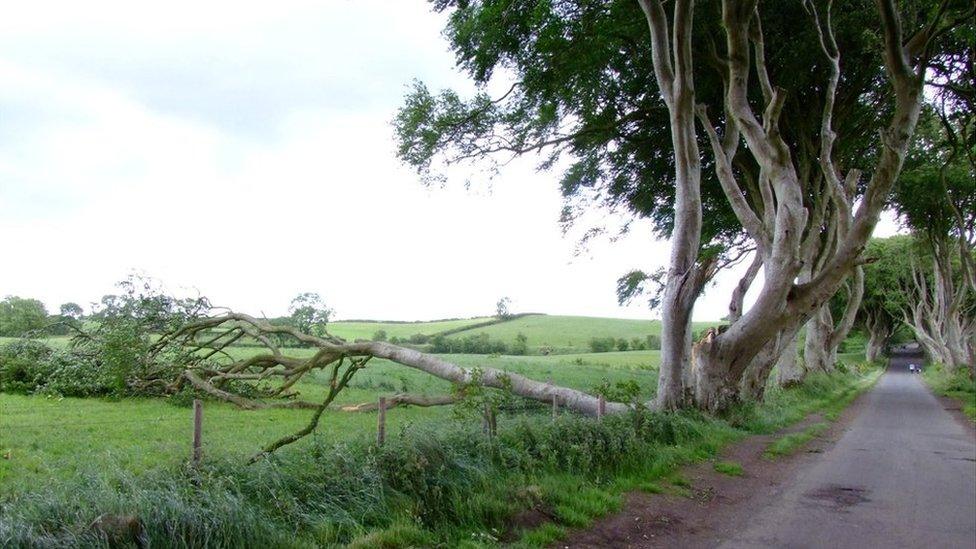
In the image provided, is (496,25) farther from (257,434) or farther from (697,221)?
(257,434)

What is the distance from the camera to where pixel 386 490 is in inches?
234

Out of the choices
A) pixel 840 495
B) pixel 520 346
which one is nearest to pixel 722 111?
pixel 840 495

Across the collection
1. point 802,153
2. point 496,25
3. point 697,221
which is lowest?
point 697,221

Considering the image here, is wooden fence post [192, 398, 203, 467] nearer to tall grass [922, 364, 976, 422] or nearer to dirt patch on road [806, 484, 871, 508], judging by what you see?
dirt patch on road [806, 484, 871, 508]

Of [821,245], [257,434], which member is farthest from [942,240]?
[257,434]

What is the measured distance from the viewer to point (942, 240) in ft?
91.9

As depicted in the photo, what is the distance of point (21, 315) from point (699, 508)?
1770 centimetres

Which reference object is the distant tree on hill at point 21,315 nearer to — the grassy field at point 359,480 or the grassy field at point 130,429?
the grassy field at point 130,429

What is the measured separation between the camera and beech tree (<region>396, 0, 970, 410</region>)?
38.6 ft

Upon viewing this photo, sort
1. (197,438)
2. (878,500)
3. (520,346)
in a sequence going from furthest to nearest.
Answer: (520,346) → (878,500) → (197,438)

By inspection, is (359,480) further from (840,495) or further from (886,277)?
A: (886,277)

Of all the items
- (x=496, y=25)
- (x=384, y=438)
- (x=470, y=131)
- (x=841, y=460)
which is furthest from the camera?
(x=470, y=131)

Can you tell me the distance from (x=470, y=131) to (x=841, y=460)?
10.5 m

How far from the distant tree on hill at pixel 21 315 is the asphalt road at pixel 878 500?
17971 mm
